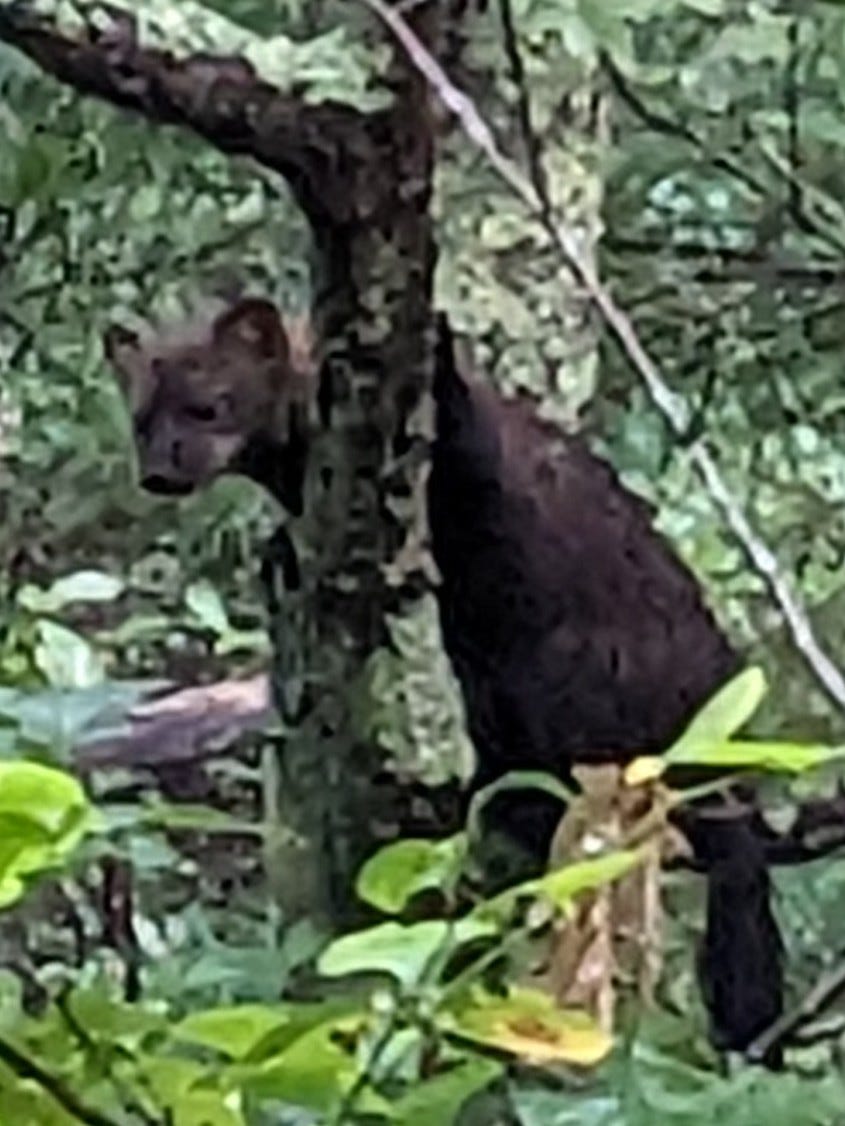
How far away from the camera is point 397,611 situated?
1393 millimetres

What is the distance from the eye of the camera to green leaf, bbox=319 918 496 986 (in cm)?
54

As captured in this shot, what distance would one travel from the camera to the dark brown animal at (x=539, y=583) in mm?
2166

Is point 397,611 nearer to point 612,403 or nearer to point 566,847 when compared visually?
point 566,847

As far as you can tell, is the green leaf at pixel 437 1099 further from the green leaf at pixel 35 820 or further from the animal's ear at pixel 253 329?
the animal's ear at pixel 253 329

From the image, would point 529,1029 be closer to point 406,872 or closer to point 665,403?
point 406,872

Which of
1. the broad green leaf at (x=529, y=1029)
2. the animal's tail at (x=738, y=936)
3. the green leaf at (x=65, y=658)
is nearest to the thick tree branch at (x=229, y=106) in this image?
the green leaf at (x=65, y=658)

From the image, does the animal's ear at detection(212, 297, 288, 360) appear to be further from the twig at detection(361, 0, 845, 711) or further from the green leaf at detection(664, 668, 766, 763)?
the green leaf at detection(664, 668, 766, 763)

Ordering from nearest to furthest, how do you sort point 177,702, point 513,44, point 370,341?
point 513,44 < point 370,341 < point 177,702

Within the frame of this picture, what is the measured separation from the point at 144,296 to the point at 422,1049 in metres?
1.82

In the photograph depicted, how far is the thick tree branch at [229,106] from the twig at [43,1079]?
79 centimetres

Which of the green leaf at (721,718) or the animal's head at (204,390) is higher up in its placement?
the animal's head at (204,390)

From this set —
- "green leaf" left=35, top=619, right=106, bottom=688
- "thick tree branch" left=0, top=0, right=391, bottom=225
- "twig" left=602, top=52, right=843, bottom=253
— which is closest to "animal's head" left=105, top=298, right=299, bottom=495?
"twig" left=602, top=52, right=843, bottom=253

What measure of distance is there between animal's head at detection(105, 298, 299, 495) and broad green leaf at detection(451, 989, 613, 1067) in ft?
4.89

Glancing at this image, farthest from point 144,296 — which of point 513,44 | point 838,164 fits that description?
point 513,44
